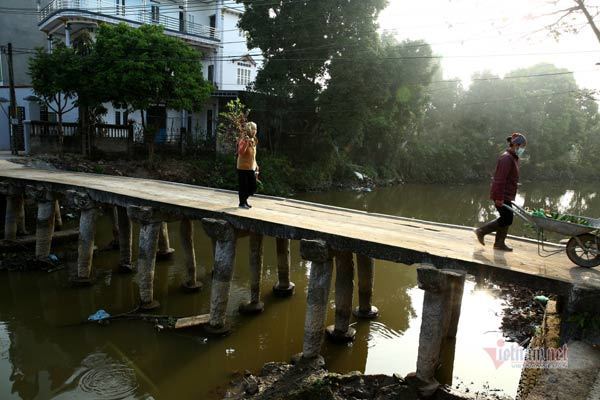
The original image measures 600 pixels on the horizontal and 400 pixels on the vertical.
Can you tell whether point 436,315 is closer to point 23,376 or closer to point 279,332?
point 279,332

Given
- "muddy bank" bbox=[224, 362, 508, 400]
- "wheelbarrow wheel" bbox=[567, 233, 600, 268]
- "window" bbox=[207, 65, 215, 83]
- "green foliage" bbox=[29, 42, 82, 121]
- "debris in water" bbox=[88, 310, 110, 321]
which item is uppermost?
"window" bbox=[207, 65, 215, 83]

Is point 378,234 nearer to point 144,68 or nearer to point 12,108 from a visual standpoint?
point 144,68

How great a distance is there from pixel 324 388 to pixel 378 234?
2536 mm

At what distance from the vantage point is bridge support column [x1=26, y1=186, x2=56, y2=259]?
1203cm

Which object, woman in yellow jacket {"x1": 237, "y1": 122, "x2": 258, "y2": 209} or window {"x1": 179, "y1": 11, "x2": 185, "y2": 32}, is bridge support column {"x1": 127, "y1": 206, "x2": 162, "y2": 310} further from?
window {"x1": 179, "y1": 11, "x2": 185, "y2": 32}

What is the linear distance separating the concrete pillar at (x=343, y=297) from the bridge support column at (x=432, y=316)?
2.25 metres

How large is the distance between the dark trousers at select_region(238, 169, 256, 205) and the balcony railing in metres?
17.4

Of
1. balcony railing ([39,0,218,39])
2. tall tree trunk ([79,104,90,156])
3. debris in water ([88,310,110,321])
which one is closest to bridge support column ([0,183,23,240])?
debris in water ([88,310,110,321])

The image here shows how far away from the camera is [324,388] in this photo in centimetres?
597

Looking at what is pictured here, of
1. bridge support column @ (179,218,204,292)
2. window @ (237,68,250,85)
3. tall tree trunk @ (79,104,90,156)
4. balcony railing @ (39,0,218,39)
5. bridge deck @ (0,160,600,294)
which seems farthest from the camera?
window @ (237,68,250,85)

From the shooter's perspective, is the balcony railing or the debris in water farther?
the balcony railing

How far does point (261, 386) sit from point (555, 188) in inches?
1750

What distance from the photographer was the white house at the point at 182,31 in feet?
75.8

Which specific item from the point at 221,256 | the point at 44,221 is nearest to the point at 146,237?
the point at 221,256
